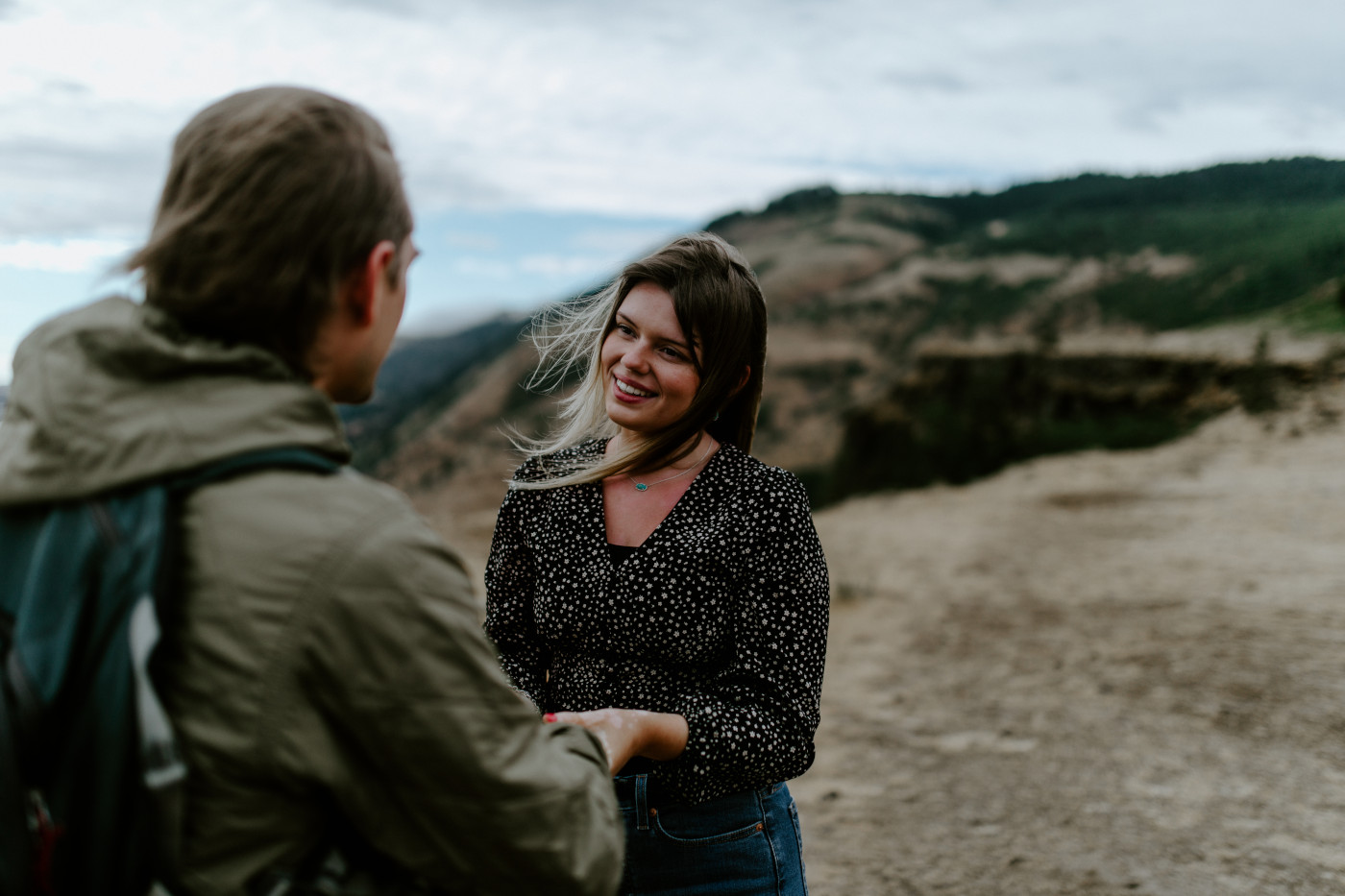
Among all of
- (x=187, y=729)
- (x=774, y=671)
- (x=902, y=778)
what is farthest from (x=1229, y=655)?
(x=187, y=729)

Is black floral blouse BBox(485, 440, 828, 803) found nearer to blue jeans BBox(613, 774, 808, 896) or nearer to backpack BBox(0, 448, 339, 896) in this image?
blue jeans BBox(613, 774, 808, 896)

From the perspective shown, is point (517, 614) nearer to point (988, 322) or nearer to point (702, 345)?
point (702, 345)

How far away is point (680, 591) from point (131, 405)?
1.02 m

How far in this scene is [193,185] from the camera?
0.99 m

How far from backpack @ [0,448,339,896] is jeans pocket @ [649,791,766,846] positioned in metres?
0.97

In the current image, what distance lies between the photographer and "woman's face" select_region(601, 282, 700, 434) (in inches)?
75.9

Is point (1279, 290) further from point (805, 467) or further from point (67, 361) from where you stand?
point (67, 361)

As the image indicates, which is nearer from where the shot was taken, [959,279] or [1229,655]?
[1229,655]

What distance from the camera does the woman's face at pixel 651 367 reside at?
6.33 ft

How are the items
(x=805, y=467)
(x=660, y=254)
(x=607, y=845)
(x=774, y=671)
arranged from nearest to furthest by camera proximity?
(x=607, y=845) → (x=774, y=671) → (x=660, y=254) → (x=805, y=467)

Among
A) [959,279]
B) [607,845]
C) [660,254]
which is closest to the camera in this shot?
[607,845]

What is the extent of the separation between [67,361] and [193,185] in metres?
0.23

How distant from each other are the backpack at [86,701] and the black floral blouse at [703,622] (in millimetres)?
898

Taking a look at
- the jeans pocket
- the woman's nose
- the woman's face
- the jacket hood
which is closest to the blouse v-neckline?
the woman's face
